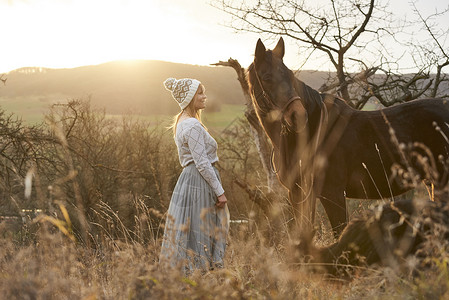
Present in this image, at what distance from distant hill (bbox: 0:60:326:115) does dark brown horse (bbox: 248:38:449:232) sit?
4435cm

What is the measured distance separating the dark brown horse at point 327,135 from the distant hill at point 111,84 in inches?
1746

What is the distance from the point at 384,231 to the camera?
250 cm

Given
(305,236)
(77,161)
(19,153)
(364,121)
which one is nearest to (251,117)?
(364,121)

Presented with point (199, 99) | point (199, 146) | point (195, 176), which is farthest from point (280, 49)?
point (195, 176)

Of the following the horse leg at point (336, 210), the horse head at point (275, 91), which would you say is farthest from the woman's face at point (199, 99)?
the horse leg at point (336, 210)

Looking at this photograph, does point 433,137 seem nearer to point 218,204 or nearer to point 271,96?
point 271,96

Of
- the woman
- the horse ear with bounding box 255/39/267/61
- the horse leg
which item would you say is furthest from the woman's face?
the horse leg

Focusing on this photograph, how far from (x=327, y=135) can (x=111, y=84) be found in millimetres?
72614

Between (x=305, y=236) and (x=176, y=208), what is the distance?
2.86 metres

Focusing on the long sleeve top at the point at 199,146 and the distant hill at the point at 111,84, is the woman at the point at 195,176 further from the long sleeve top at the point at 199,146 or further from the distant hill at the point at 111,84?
the distant hill at the point at 111,84

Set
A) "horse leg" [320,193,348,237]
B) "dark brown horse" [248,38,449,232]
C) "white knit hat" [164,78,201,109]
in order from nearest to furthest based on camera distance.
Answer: "dark brown horse" [248,38,449,232] < "horse leg" [320,193,348,237] < "white knit hat" [164,78,201,109]

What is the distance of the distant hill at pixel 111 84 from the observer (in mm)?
58969

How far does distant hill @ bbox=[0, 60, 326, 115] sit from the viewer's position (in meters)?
59.0

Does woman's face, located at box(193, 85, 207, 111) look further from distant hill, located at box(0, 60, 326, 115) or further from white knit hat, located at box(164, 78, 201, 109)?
distant hill, located at box(0, 60, 326, 115)
